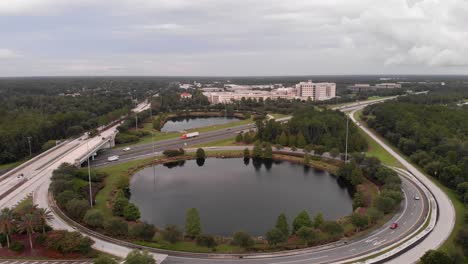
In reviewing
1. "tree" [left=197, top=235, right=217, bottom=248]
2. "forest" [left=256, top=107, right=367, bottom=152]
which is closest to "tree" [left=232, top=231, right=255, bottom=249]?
"tree" [left=197, top=235, right=217, bottom=248]

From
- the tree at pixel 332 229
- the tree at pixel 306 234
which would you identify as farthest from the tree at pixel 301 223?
the tree at pixel 306 234

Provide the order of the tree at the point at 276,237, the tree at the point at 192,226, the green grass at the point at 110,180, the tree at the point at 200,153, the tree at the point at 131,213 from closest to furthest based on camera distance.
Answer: the tree at the point at 276,237 → the tree at the point at 192,226 → the tree at the point at 131,213 → the green grass at the point at 110,180 → the tree at the point at 200,153

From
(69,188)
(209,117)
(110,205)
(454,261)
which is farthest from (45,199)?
(209,117)

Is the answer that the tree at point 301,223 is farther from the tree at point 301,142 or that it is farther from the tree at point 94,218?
the tree at point 301,142

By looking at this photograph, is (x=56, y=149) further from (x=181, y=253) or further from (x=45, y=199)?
(x=181, y=253)

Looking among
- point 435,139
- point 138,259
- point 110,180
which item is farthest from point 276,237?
point 435,139

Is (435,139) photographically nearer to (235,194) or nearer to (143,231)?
(235,194)

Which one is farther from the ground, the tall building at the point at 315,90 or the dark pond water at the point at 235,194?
the tall building at the point at 315,90
